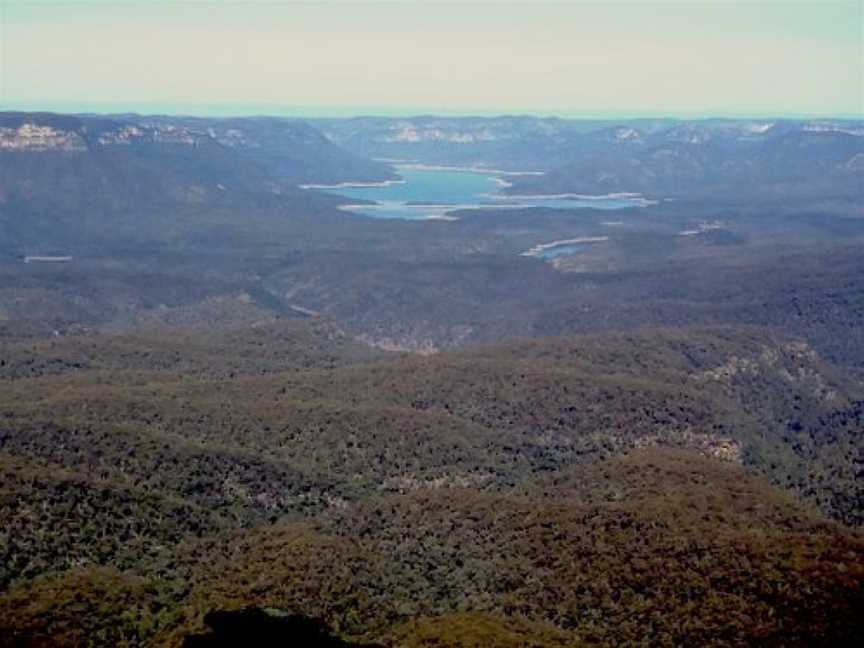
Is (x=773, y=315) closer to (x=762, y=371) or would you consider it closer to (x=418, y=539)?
(x=762, y=371)

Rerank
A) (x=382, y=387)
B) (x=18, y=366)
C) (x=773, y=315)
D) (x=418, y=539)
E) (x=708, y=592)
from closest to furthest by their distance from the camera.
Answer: (x=708, y=592) → (x=418, y=539) → (x=382, y=387) → (x=18, y=366) → (x=773, y=315)

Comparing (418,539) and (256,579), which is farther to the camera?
(418,539)

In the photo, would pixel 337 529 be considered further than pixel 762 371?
No

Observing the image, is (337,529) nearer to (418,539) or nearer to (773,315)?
(418,539)

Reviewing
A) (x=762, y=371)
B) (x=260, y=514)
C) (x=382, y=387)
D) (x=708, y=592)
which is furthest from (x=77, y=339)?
(x=708, y=592)

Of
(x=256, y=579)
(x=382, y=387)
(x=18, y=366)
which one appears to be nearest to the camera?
(x=256, y=579)

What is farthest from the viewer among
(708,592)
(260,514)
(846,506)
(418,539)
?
(846,506)

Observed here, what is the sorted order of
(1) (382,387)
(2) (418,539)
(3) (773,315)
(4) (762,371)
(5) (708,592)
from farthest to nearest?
(3) (773,315)
(4) (762,371)
(1) (382,387)
(2) (418,539)
(5) (708,592)

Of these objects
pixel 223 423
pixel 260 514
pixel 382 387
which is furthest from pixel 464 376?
pixel 260 514

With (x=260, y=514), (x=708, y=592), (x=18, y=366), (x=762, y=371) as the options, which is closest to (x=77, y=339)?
(x=18, y=366)
